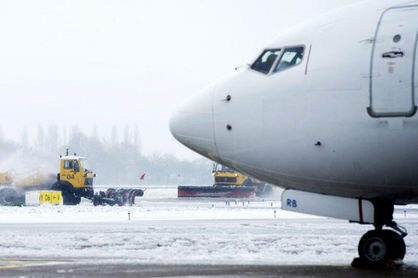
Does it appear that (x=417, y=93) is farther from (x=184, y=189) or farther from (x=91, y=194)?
(x=184, y=189)

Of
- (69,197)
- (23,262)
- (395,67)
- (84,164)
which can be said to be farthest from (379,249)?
(84,164)

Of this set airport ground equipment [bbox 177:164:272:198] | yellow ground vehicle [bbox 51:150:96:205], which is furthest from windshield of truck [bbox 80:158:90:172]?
airport ground equipment [bbox 177:164:272:198]

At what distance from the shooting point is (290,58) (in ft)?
44.5

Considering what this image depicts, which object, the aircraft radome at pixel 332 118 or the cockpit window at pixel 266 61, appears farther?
the cockpit window at pixel 266 61

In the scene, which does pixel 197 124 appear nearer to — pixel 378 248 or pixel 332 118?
pixel 332 118

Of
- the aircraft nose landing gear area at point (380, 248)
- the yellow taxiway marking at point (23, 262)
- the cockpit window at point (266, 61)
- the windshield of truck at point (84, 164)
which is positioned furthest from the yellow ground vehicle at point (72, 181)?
the aircraft nose landing gear area at point (380, 248)

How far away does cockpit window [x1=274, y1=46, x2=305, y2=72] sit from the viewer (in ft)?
44.2

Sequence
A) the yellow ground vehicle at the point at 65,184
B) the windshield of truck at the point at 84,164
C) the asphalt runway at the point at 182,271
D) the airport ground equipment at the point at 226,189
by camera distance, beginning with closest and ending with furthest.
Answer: the asphalt runway at the point at 182,271 → the yellow ground vehicle at the point at 65,184 → the windshield of truck at the point at 84,164 → the airport ground equipment at the point at 226,189

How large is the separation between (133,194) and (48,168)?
8067 mm

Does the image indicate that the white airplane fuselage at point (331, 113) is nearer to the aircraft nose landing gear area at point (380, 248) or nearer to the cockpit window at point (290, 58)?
the cockpit window at point (290, 58)

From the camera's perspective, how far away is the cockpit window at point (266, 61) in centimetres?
1382

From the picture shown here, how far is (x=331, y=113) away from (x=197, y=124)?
8.08 feet

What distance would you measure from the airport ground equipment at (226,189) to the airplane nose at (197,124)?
152 feet

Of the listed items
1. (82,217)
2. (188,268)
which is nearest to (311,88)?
(188,268)
